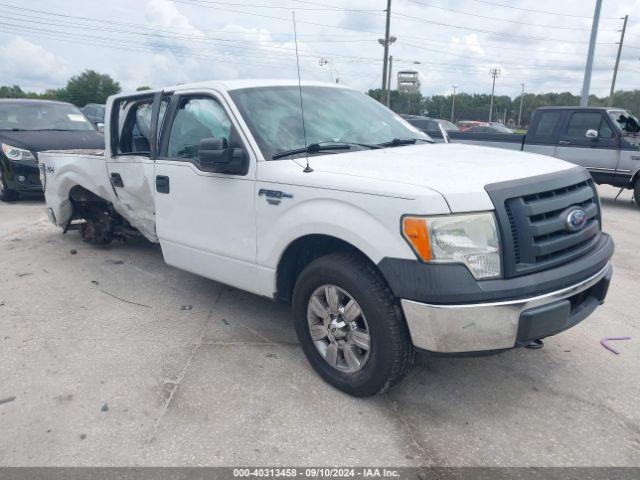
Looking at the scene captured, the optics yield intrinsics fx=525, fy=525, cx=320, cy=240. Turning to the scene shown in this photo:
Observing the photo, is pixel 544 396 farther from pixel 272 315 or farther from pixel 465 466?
pixel 272 315

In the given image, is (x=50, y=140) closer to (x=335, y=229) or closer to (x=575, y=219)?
(x=335, y=229)

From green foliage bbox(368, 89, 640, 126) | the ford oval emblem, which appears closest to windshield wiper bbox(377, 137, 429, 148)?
the ford oval emblem

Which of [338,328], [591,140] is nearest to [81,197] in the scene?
[338,328]

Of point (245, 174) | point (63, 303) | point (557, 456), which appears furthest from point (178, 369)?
point (557, 456)

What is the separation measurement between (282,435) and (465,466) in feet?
3.10

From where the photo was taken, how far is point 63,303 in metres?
4.69

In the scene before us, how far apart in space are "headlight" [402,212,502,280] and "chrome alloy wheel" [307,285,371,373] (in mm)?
582

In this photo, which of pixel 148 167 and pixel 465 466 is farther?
pixel 148 167

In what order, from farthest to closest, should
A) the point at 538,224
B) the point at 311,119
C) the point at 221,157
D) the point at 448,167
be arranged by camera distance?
the point at 311,119, the point at 221,157, the point at 448,167, the point at 538,224

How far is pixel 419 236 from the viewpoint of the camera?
262 cm

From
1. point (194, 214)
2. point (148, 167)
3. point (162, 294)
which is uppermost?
point (148, 167)

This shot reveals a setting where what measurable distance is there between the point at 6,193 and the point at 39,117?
5.29 feet

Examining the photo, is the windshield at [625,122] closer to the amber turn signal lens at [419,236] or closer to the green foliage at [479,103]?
the amber turn signal lens at [419,236]

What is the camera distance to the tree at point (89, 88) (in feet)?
194
